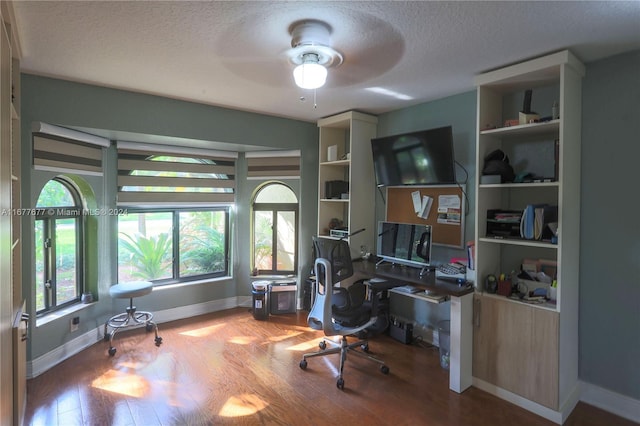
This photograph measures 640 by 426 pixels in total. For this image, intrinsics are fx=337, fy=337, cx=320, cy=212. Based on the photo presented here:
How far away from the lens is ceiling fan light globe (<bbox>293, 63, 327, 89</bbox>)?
2197 mm

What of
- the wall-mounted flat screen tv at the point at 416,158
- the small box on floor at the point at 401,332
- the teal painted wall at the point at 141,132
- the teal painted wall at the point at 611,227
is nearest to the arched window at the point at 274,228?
the teal painted wall at the point at 141,132

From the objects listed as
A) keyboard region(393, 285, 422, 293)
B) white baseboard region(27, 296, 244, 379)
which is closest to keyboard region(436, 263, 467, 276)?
keyboard region(393, 285, 422, 293)

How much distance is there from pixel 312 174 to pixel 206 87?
72.8 inches

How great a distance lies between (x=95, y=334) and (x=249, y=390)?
76.3 inches

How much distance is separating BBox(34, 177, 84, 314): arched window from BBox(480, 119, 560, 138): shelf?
3.86m

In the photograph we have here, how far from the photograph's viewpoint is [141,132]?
3271 mm

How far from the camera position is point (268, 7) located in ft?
5.84

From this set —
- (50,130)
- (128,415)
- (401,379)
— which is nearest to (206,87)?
(50,130)

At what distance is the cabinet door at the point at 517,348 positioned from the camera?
2.29m

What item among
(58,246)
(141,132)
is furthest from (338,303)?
(58,246)

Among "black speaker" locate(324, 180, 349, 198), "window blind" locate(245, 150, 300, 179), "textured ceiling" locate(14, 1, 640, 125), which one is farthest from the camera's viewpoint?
"window blind" locate(245, 150, 300, 179)

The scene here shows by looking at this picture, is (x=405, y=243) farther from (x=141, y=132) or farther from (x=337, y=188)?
(x=141, y=132)

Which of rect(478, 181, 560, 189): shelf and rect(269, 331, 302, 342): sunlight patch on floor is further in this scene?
rect(269, 331, 302, 342): sunlight patch on floor

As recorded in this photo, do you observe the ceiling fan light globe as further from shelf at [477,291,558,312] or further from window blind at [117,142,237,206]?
window blind at [117,142,237,206]
